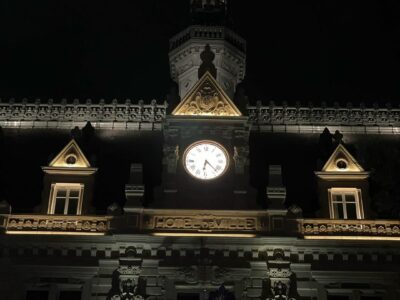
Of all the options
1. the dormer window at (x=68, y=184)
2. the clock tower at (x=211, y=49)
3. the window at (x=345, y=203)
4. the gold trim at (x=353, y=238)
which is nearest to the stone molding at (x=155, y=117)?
the clock tower at (x=211, y=49)

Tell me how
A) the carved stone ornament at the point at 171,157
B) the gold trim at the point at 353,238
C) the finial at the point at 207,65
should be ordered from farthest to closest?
1. the finial at the point at 207,65
2. the carved stone ornament at the point at 171,157
3. the gold trim at the point at 353,238

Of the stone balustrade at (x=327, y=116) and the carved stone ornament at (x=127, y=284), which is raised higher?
the stone balustrade at (x=327, y=116)

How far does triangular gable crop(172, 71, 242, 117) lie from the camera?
38.5 m

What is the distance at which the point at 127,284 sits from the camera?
109 ft

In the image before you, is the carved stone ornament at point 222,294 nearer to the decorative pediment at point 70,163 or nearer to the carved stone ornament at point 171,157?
the carved stone ornament at point 171,157

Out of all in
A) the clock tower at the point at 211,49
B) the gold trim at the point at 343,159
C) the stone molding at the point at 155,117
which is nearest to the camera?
the gold trim at the point at 343,159

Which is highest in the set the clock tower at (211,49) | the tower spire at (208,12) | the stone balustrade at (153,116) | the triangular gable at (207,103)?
the tower spire at (208,12)

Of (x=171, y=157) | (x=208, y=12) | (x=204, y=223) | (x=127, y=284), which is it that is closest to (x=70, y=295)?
(x=127, y=284)

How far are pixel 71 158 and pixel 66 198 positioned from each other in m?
2.22

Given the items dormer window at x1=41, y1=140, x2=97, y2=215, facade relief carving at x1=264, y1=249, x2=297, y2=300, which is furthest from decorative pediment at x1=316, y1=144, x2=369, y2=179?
dormer window at x1=41, y1=140, x2=97, y2=215

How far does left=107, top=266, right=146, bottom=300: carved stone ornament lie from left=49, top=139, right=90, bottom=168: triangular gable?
21.8 ft

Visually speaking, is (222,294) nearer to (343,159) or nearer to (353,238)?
(353,238)

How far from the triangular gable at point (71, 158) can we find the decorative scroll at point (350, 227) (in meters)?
11.6

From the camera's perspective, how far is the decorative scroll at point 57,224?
35.0 meters
